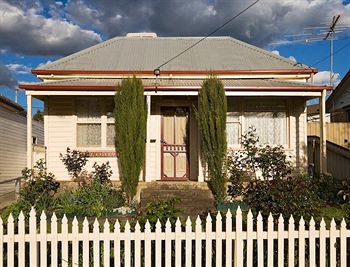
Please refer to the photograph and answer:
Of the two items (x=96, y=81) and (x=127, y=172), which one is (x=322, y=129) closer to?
(x=127, y=172)

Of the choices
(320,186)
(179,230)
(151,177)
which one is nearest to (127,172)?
(151,177)

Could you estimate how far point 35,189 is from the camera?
30.5 ft

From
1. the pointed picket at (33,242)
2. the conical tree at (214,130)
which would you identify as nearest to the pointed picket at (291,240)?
the pointed picket at (33,242)

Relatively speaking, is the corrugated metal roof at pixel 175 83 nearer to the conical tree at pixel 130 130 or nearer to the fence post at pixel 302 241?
the conical tree at pixel 130 130

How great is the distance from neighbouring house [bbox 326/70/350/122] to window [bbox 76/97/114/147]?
1292 centimetres

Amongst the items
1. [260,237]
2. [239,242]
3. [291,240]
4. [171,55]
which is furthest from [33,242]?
[171,55]

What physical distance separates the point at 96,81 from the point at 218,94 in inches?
152

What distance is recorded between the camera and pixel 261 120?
12047mm

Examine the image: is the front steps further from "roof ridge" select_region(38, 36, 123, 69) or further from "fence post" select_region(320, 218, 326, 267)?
"roof ridge" select_region(38, 36, 123, 69)

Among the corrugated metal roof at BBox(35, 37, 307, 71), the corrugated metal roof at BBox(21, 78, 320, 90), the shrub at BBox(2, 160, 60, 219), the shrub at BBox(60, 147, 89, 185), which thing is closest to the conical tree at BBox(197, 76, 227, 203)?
the corrugated metal roof at BBox(21, 78, 320, 90)

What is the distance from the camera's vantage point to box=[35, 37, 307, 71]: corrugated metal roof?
12.8 metres

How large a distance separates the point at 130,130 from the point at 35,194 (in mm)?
2774

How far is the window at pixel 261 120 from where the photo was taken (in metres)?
12.0

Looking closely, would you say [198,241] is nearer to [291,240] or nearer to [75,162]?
[291,240]
